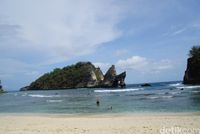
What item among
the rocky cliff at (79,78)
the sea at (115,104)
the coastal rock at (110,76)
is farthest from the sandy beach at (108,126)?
the coastal rock at (110,76)

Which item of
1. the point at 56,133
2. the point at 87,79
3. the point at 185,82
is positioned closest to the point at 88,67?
the point at 87,79

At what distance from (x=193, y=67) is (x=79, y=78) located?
244 feet

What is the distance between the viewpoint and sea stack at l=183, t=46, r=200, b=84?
100 m

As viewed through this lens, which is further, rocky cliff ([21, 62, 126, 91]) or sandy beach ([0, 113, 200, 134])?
rocky cliff ([21, 62, 126, 91])

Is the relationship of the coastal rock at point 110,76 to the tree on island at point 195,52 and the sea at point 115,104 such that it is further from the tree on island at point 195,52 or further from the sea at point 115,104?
the sea at point 115,104

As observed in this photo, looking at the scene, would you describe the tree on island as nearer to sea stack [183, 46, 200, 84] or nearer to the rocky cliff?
sea stack [183, 46, 200, 84]

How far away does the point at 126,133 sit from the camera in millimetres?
14672

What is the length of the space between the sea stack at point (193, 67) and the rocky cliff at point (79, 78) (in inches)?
1223

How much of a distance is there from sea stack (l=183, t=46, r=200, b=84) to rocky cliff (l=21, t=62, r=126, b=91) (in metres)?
31.1

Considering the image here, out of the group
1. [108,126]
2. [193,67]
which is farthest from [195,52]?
[108,126]

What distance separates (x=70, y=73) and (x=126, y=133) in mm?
160669

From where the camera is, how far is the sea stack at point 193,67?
329ft

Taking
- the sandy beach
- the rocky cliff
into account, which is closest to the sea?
the sandy beach

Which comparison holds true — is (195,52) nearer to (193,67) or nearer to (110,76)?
(193,67)
